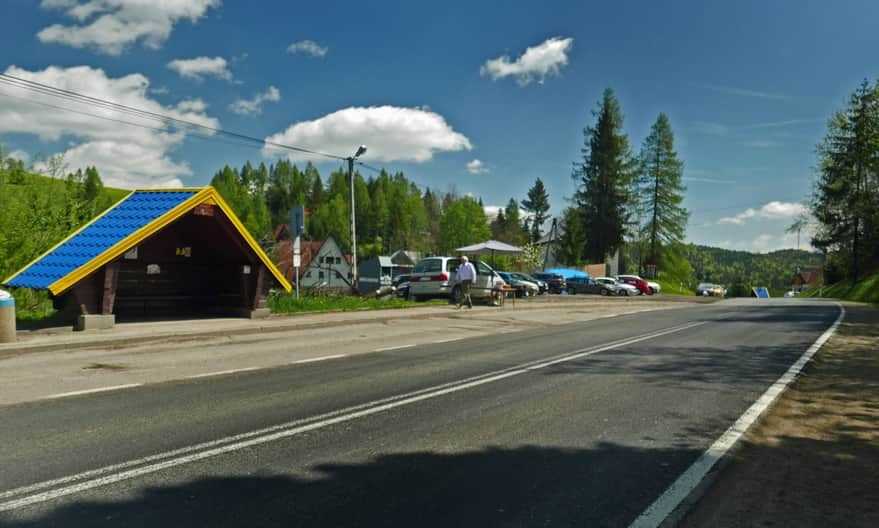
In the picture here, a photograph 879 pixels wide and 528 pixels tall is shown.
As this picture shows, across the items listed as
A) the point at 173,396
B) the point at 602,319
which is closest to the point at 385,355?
the point at 173,396

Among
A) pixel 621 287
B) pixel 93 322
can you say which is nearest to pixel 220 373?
pixel 93 322

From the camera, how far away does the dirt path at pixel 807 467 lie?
11.9 ft

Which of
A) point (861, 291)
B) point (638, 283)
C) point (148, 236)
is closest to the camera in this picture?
point (148, 236)

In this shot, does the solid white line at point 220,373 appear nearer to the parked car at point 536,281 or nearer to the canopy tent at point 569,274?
the parked car at point 536,281

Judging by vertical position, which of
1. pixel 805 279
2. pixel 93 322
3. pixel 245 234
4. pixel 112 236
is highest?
pixel 805 279

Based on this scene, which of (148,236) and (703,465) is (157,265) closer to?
(148,236)

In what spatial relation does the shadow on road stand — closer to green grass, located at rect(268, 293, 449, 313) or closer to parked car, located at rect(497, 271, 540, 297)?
green grass, located at rect(268, 293, 449, 313)

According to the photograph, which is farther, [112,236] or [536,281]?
[536,281]

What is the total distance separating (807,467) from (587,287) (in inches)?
1694

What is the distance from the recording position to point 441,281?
22781 millimetres

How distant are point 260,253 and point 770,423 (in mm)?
12336

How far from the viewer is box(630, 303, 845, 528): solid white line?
11.6 ft

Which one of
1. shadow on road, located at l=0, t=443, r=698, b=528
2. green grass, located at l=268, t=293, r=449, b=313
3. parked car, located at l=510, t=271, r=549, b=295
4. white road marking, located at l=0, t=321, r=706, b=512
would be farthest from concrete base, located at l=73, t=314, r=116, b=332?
parked car, located at l=510, t=271, r=549, b=295

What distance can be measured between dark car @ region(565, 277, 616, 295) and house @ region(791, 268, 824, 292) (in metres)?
112
